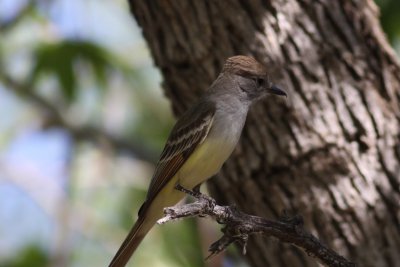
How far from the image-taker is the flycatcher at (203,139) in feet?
15.6

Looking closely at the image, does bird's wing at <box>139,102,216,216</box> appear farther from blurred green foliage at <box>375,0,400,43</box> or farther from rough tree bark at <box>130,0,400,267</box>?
blurred green foliage at <box>375,0,400,43</box>

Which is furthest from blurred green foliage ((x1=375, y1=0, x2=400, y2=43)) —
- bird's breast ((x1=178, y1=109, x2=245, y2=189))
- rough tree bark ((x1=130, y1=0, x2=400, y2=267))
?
bird's breast ((x1=178, y1=109, x2=245, y2=189))

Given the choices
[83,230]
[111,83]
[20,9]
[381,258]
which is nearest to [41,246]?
[83,230]

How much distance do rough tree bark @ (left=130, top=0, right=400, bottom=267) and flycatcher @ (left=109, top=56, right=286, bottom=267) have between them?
0.15 meters

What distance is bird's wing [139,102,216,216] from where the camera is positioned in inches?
191

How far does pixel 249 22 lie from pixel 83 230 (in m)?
3.09

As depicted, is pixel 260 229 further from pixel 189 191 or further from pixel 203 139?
pixel 203 139

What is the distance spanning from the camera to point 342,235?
502cm

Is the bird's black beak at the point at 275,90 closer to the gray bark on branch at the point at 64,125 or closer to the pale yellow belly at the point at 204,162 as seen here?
the pale yellow belly at the point at 204,162

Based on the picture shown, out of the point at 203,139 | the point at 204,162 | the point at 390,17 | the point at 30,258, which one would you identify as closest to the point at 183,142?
the point at 203,139

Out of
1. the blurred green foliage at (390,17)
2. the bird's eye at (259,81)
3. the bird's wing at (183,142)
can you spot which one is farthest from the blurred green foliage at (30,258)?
the blurred green foliage at (390,17)

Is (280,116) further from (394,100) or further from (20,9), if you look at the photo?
(20,9)

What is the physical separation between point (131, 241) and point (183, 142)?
2.05 ft

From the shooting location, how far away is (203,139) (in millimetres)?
4828
